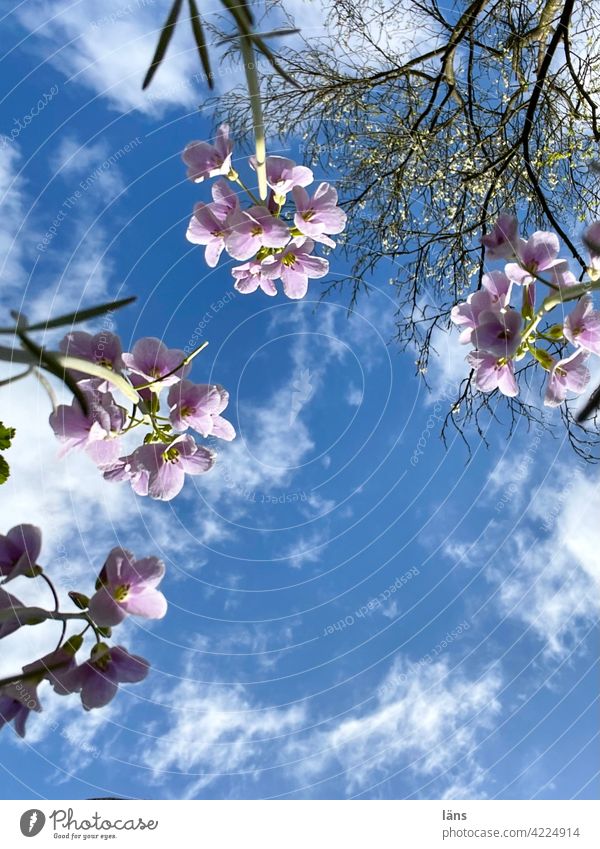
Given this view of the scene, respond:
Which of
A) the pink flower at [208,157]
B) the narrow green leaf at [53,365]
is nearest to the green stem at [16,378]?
the narrow green leaf at [53,365]

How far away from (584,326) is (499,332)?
0.18 m

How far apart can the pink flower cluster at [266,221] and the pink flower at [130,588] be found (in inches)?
25.4

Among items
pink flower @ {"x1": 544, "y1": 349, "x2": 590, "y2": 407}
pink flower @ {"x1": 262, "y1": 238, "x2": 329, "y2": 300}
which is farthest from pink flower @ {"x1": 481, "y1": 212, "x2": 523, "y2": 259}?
pink flower @ {"x1": 262, "y1": 238, "x2": 329, "y2": 300}

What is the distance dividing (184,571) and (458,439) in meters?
1.05

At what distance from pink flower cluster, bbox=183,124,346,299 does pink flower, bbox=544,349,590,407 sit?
0.53 metres

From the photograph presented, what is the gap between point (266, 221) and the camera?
1233 millimetres

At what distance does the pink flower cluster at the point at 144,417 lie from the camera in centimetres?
99

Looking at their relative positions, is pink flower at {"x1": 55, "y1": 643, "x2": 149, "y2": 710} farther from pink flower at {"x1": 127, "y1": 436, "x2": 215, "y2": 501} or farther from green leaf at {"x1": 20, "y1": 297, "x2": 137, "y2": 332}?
green leaf at {"x1": 20, "y1": 297, "x2": 137, "y2": 332}

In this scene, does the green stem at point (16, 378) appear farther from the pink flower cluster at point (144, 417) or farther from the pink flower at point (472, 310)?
the pink flower at point (472, 310)

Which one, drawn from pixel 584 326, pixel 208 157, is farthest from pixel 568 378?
pixel 208 157

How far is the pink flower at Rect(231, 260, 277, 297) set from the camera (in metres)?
1.39

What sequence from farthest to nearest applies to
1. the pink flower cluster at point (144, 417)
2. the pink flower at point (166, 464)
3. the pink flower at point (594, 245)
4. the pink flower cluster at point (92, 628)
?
the pink flower at point (594, 245) → the pink flower at point (166, 464) → the pink flower cluster at point (144, 417) → the pink flower cluster at point (92, 628)

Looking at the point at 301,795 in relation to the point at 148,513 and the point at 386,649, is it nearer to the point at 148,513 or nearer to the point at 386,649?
the point at 386,649
